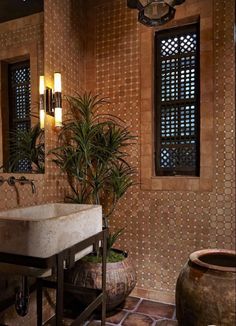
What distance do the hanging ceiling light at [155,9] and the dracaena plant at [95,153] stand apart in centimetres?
A: 86

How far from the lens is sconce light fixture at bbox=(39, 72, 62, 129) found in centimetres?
220

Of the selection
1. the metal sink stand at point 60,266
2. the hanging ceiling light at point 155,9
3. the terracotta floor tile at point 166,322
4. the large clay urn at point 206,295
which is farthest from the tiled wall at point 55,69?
the large clay urn at point 206,295

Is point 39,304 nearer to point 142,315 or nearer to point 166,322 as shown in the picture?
point 142,315

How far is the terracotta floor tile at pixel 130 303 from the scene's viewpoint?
241cm

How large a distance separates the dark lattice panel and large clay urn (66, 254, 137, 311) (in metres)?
0.93

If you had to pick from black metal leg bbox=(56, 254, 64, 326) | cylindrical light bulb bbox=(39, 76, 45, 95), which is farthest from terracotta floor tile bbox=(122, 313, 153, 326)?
cylindrical light bulb bbox=(39, 76, 45, 95)

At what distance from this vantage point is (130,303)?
97.7 inches

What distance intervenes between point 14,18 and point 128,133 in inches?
52.1

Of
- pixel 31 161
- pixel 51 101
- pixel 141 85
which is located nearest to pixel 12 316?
pixel 31 161

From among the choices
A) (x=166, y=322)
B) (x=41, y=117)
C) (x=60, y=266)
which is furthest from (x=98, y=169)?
(x=166, y=322)

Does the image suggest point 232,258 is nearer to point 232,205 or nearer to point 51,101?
point 232,205

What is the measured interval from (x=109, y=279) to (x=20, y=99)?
159cm

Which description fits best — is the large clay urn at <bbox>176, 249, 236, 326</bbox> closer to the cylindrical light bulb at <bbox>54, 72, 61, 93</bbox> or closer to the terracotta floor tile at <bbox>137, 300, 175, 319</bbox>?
the terracotta floor tile at <bbox>137, 300, 175, 319</bbox>

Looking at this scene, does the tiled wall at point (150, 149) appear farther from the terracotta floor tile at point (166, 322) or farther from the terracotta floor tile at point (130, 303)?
the terracotta floor tile at point (166, 322)
